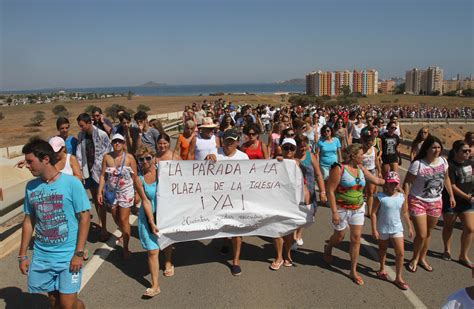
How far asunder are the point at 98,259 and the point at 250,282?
2.24m

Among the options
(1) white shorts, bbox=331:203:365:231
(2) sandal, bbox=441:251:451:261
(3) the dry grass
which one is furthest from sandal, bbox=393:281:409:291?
(3) the dry grass

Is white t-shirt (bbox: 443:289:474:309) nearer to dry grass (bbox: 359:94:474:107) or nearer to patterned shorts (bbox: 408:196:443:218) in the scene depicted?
patterned shorts (bbox: 408:196:443:218)

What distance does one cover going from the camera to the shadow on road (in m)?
4.38

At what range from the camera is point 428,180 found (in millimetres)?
5129

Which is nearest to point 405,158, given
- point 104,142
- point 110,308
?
point 104,142

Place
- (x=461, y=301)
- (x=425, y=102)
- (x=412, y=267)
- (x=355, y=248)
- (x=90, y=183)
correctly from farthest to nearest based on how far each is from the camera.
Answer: (x=425, y=102) → (x=90, y=183) → (x=412, y=267) → (x=355, y=248) → (x=461, y=301)

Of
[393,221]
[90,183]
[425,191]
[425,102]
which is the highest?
[425,191]

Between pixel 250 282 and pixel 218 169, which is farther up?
pixel 218 169

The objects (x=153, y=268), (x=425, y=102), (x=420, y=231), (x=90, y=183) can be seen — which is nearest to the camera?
(x=153, y=268)

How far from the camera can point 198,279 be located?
197 inches

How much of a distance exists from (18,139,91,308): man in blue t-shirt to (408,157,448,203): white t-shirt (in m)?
4.03

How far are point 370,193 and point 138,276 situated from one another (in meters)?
4.46

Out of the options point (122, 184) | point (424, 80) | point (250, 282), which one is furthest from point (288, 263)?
point (424, 80)

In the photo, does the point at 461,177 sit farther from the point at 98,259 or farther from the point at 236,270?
the point at 98,259
